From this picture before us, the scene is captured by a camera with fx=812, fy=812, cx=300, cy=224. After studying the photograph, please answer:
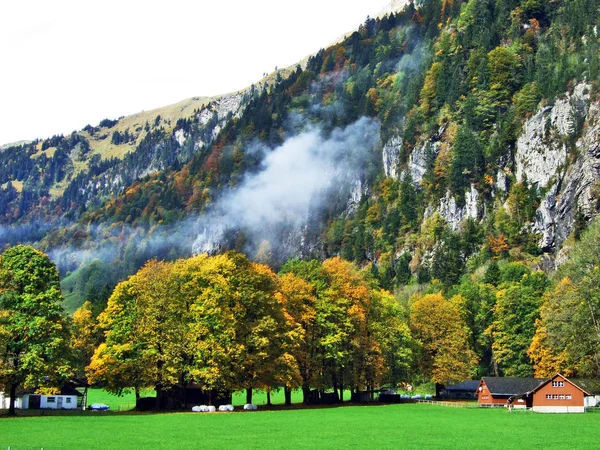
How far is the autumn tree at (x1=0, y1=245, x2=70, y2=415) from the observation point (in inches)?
2891

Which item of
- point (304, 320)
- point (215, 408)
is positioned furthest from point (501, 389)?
point (215, 408)

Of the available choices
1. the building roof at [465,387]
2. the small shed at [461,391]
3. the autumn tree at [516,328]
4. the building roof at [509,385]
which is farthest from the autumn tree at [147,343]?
the building roof at [465,387]

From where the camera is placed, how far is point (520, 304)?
137000 millimetres

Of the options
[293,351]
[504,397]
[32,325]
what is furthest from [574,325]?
[32,325]

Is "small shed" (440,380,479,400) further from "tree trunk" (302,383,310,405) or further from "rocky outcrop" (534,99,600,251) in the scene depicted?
"rocky outcrop" (534,99,600,251)

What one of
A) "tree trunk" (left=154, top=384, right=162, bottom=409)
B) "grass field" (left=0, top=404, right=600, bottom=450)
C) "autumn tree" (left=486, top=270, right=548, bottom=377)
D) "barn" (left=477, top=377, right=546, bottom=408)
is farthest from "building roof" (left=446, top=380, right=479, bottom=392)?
"tree trunk" (left=154, top=384, right=162, bottom=409)

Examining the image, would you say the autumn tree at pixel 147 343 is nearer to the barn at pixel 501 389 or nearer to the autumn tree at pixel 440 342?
the autumn tree at pixel 440 342

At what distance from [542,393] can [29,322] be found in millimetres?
62204

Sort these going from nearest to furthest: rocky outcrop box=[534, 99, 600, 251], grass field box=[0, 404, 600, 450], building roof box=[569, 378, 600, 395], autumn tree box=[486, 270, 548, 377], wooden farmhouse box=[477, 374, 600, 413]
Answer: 1. grass field box=[0, 404, 600, 450]
2. wooden farmhouse box=[477, 374, 600, 413]
3. building roof box=[569, 378, 600, 395]
4. autumn tree box=[486, 270, 548, 377]
5. rocky outcrop box=[534, 99, 600, 251]

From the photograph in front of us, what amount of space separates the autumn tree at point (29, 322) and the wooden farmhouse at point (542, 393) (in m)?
57.5

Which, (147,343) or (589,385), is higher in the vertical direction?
(147,343)

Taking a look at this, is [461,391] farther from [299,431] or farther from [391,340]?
[299,431]

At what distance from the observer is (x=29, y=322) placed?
2928 inches

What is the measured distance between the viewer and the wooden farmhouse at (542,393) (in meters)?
97.6
